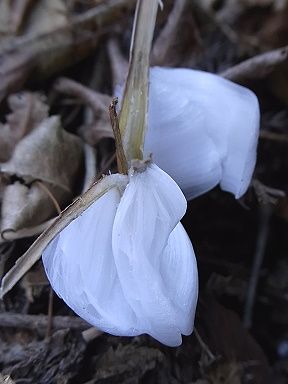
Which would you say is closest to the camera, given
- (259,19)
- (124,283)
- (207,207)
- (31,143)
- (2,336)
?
(124,283)

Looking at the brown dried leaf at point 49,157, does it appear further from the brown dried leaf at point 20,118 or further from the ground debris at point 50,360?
the ground debris at point 50,360

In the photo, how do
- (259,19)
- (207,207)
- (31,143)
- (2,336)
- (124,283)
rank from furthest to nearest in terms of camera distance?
1. (259,19)
2. (207,207)
3. (31,143)
4. (2,336)
5. (124,283)

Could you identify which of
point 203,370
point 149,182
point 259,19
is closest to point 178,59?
point 259,19

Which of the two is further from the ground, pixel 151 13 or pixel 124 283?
pixel 151 13

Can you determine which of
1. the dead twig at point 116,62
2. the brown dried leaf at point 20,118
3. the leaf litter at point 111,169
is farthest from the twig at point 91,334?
the dead twig at point 116,62

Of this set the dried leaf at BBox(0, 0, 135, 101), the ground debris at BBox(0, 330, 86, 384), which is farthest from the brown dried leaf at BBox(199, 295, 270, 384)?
the dried leaf at BBox(0, 0, 135, 101)

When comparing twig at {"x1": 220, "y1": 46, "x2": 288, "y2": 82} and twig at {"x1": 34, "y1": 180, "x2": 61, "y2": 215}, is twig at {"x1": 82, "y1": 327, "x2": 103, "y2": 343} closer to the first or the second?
twig at {"x1": 34, "y1": 180, "x2": 61, "y2": 215}

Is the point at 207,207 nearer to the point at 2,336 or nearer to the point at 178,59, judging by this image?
the point at 178,59
